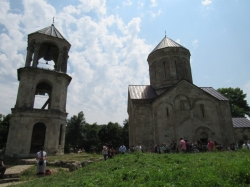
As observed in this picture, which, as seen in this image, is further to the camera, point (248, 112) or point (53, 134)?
point (248, 112)

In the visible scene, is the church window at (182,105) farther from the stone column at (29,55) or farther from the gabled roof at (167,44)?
the stone column at (29,55)

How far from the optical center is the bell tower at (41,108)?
51.6ft

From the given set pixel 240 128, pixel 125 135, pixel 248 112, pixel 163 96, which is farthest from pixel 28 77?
pixel 248 112

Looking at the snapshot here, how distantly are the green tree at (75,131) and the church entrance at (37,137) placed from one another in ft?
82.1

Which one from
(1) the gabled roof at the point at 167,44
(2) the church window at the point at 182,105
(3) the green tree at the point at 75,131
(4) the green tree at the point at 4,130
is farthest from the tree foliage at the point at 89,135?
(2) the church window at the point at 182,105

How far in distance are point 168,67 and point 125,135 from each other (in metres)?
26.3

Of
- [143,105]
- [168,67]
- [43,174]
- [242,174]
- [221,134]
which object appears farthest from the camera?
[168,67]

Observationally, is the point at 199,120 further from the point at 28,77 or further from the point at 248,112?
the point at 248,112

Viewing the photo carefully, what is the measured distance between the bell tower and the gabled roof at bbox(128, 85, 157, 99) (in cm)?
714

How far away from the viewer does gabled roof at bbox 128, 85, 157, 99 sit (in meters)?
18.0

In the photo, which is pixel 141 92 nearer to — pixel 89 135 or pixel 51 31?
pixel 51 31

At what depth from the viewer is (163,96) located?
16.7 metres

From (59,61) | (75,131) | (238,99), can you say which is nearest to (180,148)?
(59,61)

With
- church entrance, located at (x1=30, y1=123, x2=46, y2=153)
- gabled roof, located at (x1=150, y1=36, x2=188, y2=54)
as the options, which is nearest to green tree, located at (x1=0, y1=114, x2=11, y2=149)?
church entrance, located at (x1=30, y1=123, x2=46, y2=153)
